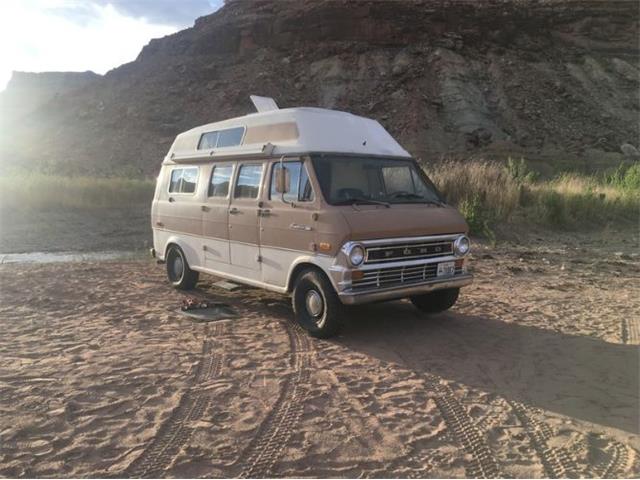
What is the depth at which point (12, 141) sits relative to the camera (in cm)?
4791

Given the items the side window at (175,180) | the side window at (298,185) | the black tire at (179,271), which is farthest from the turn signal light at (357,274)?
the side window at (175,180)

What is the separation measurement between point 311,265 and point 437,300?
1.99m

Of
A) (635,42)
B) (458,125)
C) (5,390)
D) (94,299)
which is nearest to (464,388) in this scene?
(5,390)

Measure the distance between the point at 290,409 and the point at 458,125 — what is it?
37291 millimetres

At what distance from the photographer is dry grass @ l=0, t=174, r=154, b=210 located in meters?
21.2

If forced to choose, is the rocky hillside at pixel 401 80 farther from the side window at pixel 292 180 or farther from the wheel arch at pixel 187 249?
the side window at pixel 292 180

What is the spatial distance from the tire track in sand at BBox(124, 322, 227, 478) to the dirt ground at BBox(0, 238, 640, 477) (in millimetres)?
16

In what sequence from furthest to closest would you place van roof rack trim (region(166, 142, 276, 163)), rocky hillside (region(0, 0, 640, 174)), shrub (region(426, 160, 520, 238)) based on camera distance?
rocky hillside (region(0, 0, 640, 174)) < shrub (region(426, 160, 520, 238)) < van roof rack trim (region(166, 142, 276, 163))

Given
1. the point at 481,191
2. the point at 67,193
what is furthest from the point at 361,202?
the point at 67,193

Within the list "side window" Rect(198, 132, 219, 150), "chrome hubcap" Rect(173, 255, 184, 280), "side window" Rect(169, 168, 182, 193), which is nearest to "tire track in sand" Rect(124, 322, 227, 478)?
"chrome hubcap" Rect(173, 255, 184, 280)

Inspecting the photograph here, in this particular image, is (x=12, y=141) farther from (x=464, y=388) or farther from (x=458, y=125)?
(x=464, y=388)

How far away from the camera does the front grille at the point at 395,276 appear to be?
6281mm

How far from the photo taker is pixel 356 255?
20.2ft

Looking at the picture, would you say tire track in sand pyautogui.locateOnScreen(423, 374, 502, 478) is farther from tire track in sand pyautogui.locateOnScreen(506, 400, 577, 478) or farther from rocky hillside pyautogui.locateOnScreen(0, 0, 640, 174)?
rocky hillside pyautogui.locateOnScreen(0, 0, 640, 174)
